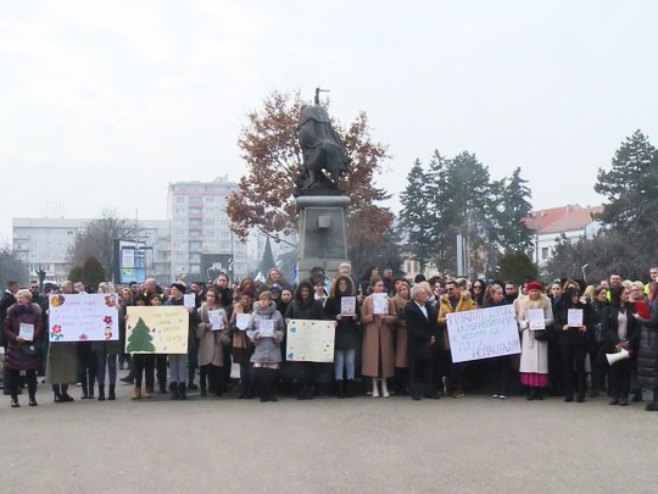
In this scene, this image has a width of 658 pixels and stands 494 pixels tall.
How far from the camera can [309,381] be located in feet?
47.4

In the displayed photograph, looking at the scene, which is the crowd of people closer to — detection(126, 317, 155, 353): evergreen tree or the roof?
detection(126, 317, 155, 353): evergreen tree

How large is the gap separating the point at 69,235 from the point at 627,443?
541 ft

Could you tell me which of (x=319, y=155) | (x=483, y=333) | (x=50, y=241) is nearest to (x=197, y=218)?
(x=50, y=241)

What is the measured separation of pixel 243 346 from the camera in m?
14.5

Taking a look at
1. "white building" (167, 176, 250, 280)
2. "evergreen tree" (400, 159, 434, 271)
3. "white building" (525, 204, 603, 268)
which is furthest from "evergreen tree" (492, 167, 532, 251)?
"white building" (167, 176, 250, 280)

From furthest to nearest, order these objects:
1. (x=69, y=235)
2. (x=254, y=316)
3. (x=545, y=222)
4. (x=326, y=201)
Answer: (x=69, y=235) < (x=545, y=222) < (x=326, y=201) < (x=254, y=316)

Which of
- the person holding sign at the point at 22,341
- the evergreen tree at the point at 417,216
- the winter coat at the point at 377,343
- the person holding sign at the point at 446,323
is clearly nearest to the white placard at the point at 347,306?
the winter coat at the point at 377,343

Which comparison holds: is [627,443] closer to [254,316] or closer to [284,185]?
[254,316]

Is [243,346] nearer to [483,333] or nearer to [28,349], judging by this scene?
[28,349]

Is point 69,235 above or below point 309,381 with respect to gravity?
above

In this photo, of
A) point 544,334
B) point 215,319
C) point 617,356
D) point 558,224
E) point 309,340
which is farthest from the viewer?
point 558,224

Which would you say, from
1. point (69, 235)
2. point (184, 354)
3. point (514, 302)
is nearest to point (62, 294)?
point (184, 354)

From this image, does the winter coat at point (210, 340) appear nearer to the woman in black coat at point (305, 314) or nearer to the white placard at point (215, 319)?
the white placard at point (215, 319)

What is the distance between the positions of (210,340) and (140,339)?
1.14 meters
